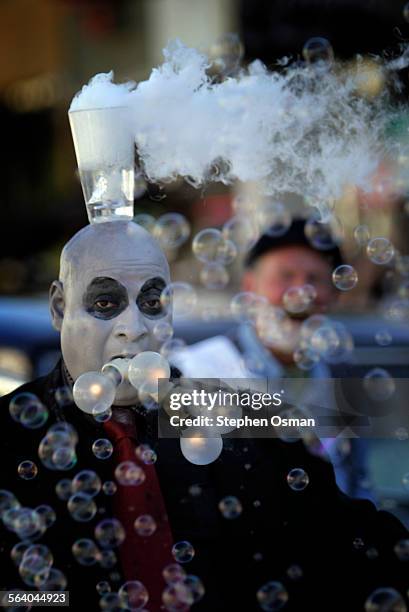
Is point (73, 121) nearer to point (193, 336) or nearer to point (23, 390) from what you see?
point (23, 390)

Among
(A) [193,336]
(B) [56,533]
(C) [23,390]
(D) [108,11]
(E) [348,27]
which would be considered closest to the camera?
(B) [56,533]

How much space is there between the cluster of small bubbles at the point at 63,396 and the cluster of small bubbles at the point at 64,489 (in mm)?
183

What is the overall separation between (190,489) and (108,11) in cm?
954

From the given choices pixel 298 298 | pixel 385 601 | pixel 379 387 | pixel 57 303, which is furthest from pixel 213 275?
pixel 385 601

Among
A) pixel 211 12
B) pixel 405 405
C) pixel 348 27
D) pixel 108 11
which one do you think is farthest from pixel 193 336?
pixel 108 11

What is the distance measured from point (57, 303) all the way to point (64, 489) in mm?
464

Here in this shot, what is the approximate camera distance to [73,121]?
2072mm

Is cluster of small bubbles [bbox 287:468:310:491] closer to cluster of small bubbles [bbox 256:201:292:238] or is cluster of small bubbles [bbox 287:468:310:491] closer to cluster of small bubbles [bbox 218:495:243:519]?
cluster of small bubbles [bbox 218:495:243:519]

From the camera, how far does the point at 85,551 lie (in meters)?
1.95

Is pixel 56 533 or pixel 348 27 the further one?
pixel 348 27

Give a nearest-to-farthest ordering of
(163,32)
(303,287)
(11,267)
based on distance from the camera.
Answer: (303,287) → (163,32) → (11,267)

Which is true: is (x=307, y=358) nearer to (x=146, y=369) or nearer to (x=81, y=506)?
(x=146, y=369)

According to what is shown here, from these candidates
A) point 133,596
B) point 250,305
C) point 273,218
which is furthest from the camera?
point 250,305

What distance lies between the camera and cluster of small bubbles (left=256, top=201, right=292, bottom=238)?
2.98 m
